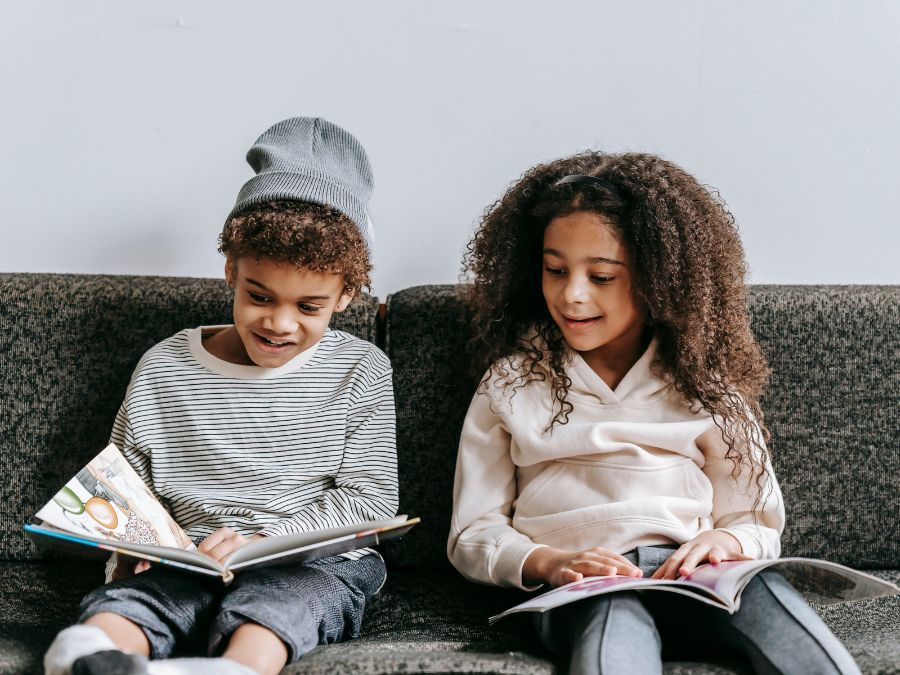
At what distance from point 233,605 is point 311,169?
25.0 inches

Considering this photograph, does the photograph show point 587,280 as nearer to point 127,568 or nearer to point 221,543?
point 221,543

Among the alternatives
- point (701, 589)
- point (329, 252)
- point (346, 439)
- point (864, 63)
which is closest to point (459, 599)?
point (346, 439)

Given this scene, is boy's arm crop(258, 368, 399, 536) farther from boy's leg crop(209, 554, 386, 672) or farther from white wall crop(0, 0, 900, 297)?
white wall crop(0, 0, 900, 297)

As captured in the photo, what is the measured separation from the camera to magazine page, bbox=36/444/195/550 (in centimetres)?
114

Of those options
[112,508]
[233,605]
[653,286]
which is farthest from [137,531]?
[653,286]

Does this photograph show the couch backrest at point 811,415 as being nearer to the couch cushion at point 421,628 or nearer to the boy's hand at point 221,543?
the couch cushion at point 421,628

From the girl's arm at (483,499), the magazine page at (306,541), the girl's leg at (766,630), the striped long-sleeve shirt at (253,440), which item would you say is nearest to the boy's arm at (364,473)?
the striped long-sleeve shirt at (253,440)

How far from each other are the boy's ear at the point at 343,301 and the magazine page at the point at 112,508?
0.37 meters

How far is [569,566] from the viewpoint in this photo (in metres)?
1.18

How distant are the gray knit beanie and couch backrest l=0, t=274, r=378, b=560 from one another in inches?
9.9

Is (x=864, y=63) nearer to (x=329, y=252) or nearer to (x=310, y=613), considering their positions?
(x=329, y=252)

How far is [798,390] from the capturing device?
1473mm

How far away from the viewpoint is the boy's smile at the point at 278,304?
128 centimetres

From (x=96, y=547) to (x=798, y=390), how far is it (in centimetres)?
107
